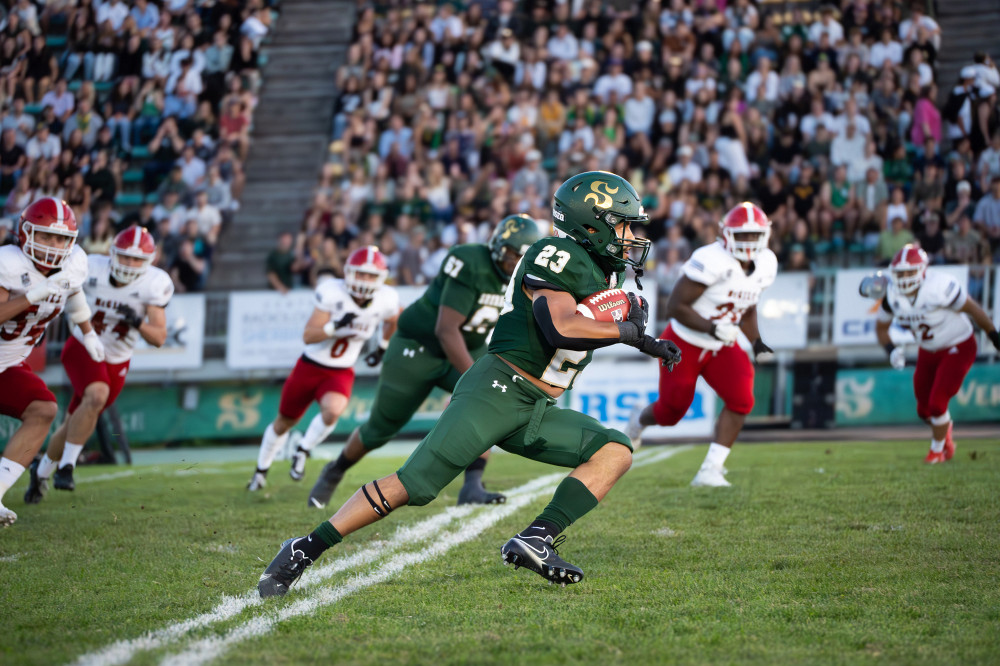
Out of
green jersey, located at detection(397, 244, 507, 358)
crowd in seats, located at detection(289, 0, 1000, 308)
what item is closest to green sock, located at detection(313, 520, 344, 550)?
green jersey, located at detection(397, 244, 507, 358)

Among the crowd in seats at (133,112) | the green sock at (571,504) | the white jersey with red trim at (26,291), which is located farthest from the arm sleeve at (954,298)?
the crowd in seats at (133,112)

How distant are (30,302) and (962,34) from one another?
45.4 ft

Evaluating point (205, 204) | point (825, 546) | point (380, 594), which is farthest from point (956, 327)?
point (205, 204)

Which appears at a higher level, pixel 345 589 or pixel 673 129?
pixel 673 129

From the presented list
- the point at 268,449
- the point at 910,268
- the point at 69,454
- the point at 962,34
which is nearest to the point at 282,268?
the point at 268,449

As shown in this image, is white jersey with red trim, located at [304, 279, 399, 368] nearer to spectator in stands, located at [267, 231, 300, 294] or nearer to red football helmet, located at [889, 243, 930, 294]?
red football helmet, located at [889, 243, 930, 294]

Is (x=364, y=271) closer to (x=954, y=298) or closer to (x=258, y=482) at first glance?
(x=258, y=482)

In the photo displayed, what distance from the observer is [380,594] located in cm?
408

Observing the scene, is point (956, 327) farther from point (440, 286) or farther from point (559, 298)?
point (559, 298)

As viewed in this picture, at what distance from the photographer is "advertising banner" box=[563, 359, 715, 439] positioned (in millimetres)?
12016

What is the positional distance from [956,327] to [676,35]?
8.09 m

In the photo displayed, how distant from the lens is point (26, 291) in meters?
5.88

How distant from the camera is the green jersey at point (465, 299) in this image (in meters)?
6.30

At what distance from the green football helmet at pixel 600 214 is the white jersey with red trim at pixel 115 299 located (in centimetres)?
404
